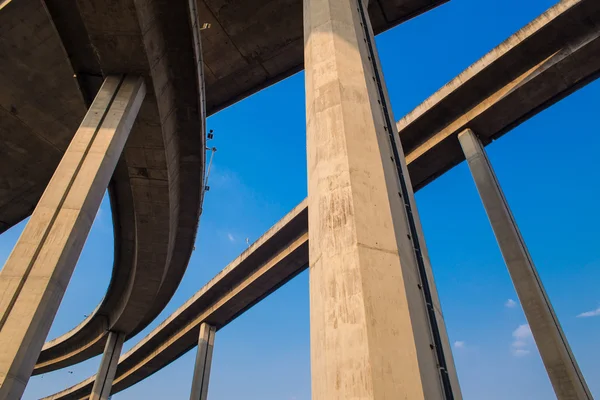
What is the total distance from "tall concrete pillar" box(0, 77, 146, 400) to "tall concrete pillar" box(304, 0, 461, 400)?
6.66 metres

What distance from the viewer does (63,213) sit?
9.27m

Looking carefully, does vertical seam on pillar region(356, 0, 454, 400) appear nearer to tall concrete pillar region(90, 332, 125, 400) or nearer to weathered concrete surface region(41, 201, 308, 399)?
weathered concrete surface region(41, 201, 308, 399)

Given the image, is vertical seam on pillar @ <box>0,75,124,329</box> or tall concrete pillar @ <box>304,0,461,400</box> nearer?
tall concrete pillar @ <box>304,0,461,400</box>

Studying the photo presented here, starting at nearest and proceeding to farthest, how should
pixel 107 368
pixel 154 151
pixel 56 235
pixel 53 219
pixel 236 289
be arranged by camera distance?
pixel 56 235
pixel 53 219
pixel 154 151
pixel 236 289
pixel 107 368

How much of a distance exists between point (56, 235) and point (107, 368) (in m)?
20.0

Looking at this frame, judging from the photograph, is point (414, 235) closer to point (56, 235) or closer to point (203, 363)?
point (56, 235)

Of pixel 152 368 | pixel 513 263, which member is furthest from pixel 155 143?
pixel 152 368

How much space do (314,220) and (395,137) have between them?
2.42 meters

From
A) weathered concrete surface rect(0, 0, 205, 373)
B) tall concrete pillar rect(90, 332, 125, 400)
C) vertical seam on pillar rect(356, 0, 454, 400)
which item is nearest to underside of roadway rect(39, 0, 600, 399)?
weathered concrete surface rect(0, 0, 205, 373)

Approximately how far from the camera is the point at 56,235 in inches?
352

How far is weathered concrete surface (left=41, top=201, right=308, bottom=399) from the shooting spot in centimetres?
2016

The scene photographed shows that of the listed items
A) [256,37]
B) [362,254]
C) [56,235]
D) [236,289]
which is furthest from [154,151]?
[236,289]

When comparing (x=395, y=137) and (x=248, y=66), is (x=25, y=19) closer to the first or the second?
(x=248, y=66)

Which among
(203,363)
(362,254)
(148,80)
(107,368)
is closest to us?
(362,254)
